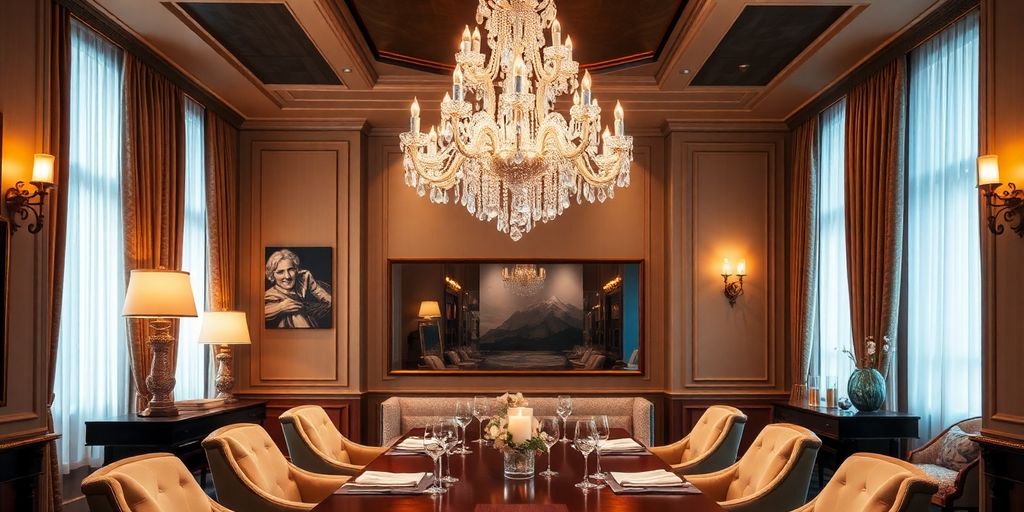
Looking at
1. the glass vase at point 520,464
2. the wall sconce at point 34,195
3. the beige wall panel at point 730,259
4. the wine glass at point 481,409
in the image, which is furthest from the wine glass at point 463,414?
the beige wall panel at point 730,259

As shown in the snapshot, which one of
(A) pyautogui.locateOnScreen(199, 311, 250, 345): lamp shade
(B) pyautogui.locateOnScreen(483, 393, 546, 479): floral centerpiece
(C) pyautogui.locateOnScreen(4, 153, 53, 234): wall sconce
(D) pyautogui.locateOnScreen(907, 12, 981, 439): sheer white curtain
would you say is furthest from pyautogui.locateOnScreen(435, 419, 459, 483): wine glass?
(A) pyautogui.locateOnScreen(199, 311, 250, 345): lamp shade

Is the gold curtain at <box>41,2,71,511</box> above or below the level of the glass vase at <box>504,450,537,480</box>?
above

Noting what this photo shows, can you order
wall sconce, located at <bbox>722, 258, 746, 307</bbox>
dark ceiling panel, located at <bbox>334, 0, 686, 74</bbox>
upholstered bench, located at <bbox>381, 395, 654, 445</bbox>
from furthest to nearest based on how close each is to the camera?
wall sconce, located at <bbox>722, 258, 746, 307</bbox>
upholstered bench, located at <bbox>381, 395, 654, 445</bbox>
dark ceiling panel, located at <bbox>334, 0, 686, 74</bbox>

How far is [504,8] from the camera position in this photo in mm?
4410

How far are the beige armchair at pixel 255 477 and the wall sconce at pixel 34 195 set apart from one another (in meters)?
1.34

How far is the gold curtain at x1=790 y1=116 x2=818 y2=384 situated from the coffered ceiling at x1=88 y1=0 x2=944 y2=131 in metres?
0.38

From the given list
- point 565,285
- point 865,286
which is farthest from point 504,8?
point 565,285

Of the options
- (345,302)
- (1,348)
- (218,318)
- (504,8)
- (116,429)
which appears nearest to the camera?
(1,348)

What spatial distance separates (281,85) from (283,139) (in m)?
0.95

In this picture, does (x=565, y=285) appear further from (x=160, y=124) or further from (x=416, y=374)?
(x=160, y=124)

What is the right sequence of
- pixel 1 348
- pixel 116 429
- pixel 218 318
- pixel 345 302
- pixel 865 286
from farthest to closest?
1. pixel 345 302
2. pixel 218 318
3. pixel 865 286
4. pixel 116 429
5. pixel 1 348

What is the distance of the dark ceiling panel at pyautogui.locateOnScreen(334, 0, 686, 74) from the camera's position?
17.0 ft

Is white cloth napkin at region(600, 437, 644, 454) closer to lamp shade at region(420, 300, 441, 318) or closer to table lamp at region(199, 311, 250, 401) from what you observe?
table lamp at region(199, 311, 250, 401)

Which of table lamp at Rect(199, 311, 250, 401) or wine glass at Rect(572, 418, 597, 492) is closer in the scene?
wine glass at Rect(572, 418, 597, 492)
